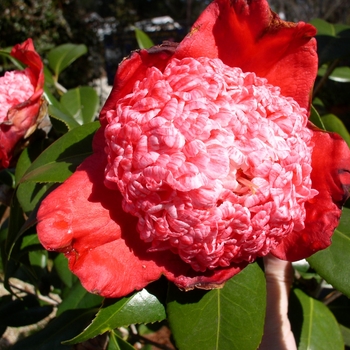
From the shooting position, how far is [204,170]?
505 millimetres

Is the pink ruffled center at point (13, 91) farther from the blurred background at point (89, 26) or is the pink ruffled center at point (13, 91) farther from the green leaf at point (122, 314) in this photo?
the blurred background at point (89, 26)

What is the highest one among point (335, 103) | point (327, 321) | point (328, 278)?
point (328, 278)

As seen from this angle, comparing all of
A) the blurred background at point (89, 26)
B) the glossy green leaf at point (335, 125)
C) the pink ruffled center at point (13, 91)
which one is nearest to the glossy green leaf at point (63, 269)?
the pink ruffled center at point (13, 91)

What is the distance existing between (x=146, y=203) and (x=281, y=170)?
0.18 metres

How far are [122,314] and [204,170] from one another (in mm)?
277

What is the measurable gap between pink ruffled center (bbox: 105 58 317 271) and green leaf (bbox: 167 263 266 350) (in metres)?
0.11

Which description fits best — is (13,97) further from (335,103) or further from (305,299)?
(335,103)

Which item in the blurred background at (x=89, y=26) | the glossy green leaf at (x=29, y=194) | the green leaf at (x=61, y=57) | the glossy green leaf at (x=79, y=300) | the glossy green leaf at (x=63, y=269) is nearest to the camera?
the glossy green leaf at (x=29, y=194)

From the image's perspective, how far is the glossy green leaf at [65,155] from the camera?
2.19 feet

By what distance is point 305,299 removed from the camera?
103 centimetres

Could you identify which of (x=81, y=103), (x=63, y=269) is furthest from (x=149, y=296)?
(x=81, y=103)

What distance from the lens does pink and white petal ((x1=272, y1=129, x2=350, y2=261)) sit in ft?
1.81

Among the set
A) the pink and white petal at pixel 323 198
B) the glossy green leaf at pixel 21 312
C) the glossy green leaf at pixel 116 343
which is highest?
the pink and white petal at pixel 323 198

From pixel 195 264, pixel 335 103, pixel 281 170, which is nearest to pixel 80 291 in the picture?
pixel 195 264
